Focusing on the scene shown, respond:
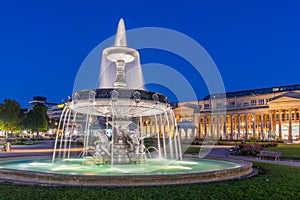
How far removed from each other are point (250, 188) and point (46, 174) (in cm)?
686

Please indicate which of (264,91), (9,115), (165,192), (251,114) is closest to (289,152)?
(165,192)

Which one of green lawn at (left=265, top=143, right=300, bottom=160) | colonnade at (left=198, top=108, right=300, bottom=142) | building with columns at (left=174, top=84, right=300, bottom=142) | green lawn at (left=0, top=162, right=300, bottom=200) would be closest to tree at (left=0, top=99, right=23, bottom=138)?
building with columns at (left=174, top=84, right=300, bottom=142)

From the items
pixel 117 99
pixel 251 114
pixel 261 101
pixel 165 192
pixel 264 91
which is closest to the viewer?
pixel 165 192

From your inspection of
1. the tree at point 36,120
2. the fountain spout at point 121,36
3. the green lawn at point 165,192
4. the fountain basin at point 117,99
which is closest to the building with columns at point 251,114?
the tree at point 36,120

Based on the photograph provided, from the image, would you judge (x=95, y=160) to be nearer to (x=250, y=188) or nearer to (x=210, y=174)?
(x=210, y=174)

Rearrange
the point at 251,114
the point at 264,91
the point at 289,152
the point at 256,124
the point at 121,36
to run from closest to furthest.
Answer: the point at 121,36, the point at 289,152, the point at 251,114, the point at 256,124, the point at 264,91

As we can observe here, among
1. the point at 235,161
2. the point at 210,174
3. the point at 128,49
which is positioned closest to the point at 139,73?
the point at 128,49

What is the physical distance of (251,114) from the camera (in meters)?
110

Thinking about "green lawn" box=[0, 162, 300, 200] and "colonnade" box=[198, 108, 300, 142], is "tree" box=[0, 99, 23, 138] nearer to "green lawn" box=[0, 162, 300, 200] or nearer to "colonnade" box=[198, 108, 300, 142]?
"colonnade" box=[198, 108, 300, 142]

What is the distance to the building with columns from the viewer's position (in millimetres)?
99562

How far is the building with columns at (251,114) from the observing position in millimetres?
99562

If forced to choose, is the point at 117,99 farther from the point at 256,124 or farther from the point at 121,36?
the point at 256,124

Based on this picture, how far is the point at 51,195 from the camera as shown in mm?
8219

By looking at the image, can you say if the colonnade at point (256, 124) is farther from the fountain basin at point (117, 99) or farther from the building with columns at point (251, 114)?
Answer: the fountain basin at point (117, 99)
